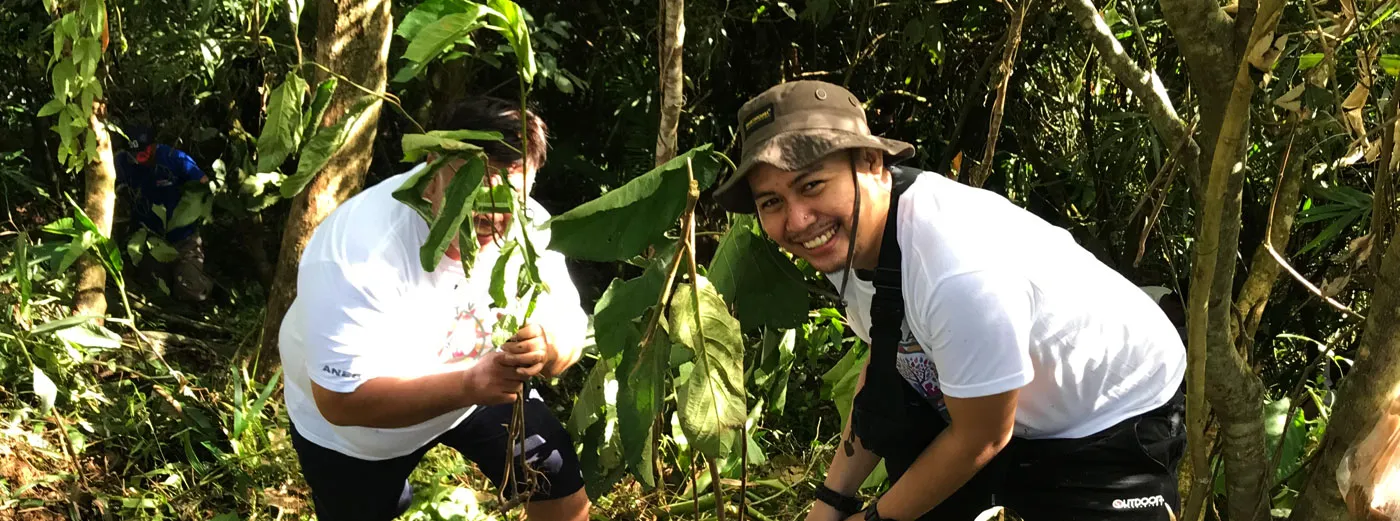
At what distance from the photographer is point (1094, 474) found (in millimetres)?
1539

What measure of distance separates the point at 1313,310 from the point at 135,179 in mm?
4347

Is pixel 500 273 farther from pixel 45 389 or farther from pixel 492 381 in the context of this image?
pixel 45 389

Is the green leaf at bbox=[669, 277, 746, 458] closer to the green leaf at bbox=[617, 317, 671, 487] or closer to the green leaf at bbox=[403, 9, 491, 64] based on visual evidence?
the green leaf at bbox=[617, 317, 671, 487]

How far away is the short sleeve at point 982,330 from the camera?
128 cm

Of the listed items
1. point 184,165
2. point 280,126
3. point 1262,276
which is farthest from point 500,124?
point 184,165

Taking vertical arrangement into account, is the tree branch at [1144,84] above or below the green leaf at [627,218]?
above

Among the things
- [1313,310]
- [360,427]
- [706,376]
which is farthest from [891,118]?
[706,376]

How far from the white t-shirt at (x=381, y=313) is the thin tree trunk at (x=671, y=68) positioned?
323 millimetres

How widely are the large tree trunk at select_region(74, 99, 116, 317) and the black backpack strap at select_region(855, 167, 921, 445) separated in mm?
2603

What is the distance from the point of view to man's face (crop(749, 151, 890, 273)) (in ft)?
4.49

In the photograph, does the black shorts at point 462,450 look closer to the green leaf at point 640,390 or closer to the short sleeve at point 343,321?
the short sleeve at point 343,321

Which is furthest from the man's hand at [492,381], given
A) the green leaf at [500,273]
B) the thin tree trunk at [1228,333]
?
the thin tree trunk at [1228,333]

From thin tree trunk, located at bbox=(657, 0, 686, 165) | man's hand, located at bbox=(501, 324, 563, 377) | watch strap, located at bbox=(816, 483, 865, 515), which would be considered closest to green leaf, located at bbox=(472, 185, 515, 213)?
thin tree trunk, located at bbox=(657, 0, 686, 165)

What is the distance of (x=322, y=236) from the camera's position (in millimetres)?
1868
